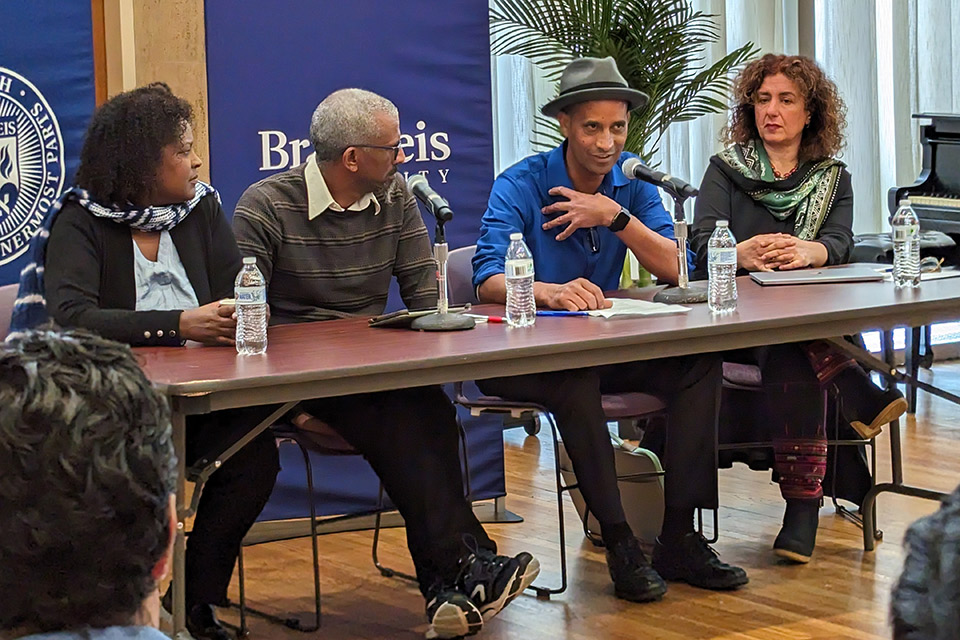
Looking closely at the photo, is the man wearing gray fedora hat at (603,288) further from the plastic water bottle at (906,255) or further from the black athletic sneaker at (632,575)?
the plastic water bottle at (906,255)

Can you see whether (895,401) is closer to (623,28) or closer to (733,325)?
(733,325)

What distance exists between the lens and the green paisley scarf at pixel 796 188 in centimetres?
351

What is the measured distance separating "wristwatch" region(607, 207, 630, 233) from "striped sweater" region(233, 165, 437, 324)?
468mm

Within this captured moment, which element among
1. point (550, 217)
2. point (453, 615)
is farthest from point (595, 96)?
point (453, 615)

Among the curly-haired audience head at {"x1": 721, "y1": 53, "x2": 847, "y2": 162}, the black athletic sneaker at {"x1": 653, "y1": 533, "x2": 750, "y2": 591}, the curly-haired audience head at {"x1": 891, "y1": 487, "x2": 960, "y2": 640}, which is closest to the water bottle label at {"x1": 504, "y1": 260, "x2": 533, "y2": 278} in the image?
the black athletic sneaker at {"x1": 653, "y1": 533, "x2": 750, "y2": 591}

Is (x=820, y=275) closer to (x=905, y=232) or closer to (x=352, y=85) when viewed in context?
(x=905, y=232)

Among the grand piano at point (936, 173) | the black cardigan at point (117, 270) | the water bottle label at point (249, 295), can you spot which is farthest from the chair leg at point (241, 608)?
the grand piano at point (936, 173)

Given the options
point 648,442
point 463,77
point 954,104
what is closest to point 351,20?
point 463,77

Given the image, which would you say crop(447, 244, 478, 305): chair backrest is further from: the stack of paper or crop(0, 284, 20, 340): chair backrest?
crop(0, 284, 20, 340): chair backrest

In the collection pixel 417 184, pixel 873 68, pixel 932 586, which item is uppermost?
pixel 873 68

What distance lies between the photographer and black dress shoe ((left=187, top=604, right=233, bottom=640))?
107 inches

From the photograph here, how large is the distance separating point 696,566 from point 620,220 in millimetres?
825

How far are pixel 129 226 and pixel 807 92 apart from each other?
6.22 feet

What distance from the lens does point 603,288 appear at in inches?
132
